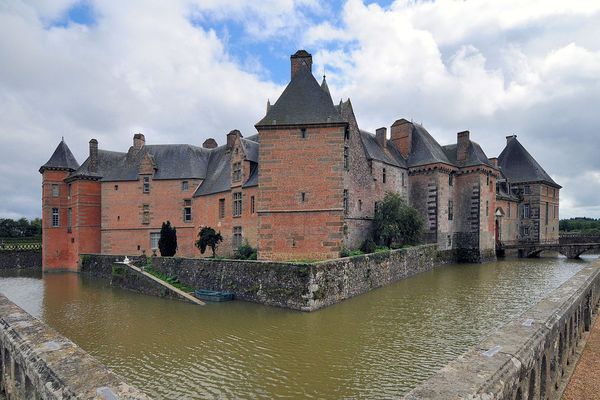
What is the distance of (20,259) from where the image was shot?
118 feet

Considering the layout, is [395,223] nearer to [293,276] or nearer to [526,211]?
[293,276]

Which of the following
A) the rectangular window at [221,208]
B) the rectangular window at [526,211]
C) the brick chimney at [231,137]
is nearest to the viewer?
the rectangular window at [221,208]

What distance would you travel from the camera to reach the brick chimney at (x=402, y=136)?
35312 millimetres

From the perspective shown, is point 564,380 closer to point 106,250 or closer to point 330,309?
point 330,309

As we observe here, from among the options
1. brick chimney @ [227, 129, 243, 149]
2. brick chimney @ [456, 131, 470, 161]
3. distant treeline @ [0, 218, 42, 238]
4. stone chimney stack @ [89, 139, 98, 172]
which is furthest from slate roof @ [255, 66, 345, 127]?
distant treeline @ [0, 218, 42, 238]

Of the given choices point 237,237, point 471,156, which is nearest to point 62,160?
point 237,237

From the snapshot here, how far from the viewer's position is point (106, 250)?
31641 mm

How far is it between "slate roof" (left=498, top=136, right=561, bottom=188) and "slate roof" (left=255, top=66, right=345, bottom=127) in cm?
3276

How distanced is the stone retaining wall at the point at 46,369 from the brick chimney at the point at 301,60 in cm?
1862

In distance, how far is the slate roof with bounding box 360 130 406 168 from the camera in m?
29.4

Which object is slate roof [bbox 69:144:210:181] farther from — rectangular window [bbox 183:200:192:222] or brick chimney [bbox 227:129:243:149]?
brick chimney [bbox 227:129:243:149]

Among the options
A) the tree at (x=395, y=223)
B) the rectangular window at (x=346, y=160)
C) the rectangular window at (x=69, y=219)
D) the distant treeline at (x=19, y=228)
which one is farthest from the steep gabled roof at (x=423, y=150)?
the distant treeline at (x=19, y=228)

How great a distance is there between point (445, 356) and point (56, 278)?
2971 centimetres

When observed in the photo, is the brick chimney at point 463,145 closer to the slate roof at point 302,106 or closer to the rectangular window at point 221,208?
the slate roof at point 302,106
